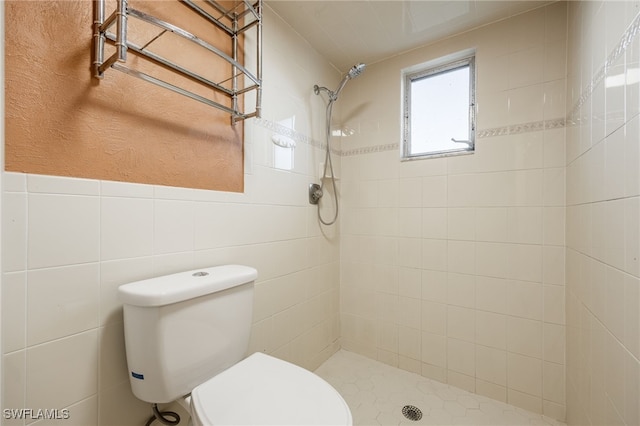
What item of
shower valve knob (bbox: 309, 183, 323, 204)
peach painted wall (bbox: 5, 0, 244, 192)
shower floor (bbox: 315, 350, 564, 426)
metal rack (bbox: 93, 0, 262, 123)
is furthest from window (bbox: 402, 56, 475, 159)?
shower floor (bbox: 315, 350, 564, 426)

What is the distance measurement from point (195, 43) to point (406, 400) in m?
2.08

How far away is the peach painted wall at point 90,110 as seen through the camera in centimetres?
70

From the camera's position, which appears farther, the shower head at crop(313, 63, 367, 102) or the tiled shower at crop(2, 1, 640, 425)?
the shower head at crop(313, 63, 367, 102)

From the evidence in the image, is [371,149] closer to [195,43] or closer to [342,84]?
[342,84]

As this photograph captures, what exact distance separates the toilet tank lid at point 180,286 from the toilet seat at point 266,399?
30 centimetres

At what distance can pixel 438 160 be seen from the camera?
5.54 feet

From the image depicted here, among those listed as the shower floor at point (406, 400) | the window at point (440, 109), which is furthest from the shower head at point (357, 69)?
the shower floor at point (406, 400)

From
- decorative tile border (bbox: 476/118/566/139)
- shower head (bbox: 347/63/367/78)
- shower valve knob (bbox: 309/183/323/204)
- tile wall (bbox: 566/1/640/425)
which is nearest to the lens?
tile wall (bbox: 566/1/640/425)

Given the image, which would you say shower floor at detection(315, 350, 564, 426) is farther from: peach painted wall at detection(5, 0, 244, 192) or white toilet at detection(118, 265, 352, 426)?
peach painted wall at detection(5, 0, 244, 192)

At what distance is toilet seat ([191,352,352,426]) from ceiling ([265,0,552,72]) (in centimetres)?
175

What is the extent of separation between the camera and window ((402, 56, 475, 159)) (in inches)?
65.3

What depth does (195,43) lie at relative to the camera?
3.56 ft

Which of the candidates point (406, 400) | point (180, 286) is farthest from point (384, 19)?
point (406, 400)

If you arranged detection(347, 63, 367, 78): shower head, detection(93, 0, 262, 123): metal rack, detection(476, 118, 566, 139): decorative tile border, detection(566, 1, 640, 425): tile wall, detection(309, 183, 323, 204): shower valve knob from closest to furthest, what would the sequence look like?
detection(566, 1, 640, 425): tile wall, detection(93, 0, 262, 123): metal rack, detection(476, 118, 566, 139): decorative tile border, detection(347, 63, 367, 78): shower head, detection(309, 183, 323, 204): shower valve knob
